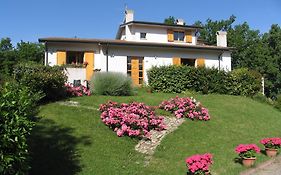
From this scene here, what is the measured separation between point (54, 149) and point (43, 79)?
21.9ft

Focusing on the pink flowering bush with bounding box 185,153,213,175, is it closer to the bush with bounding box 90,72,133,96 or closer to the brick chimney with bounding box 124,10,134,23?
the bush with bounding box 90,72,133,96

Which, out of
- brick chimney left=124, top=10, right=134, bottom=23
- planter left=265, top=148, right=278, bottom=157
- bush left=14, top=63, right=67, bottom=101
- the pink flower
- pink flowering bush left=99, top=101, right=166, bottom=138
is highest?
brick chimney left=124, top=10, right=134, bottom=23

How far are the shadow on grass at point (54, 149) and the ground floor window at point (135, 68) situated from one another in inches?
627

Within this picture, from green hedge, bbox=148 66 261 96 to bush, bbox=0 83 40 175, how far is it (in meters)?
18.4

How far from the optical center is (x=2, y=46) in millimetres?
74188

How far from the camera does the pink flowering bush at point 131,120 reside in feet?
43.4

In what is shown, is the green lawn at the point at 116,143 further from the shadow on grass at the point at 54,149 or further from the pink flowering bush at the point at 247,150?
the pink flowering bush at the point at 247,150

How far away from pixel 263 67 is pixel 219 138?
50337mm

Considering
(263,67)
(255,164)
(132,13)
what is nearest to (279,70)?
(263,67)

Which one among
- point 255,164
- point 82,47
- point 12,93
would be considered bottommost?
point 255,164

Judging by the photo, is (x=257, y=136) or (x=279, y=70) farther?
(x=279, y=70)

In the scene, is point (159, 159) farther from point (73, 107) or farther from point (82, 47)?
point (82, 47)

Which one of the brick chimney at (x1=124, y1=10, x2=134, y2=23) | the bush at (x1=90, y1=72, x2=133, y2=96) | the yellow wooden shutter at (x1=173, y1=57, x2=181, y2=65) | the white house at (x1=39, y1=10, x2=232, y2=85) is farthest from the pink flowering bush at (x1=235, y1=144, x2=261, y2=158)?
the brick chimney at (x1=124, y1=10, x2=134, y2=23)

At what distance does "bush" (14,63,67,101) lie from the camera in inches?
661
